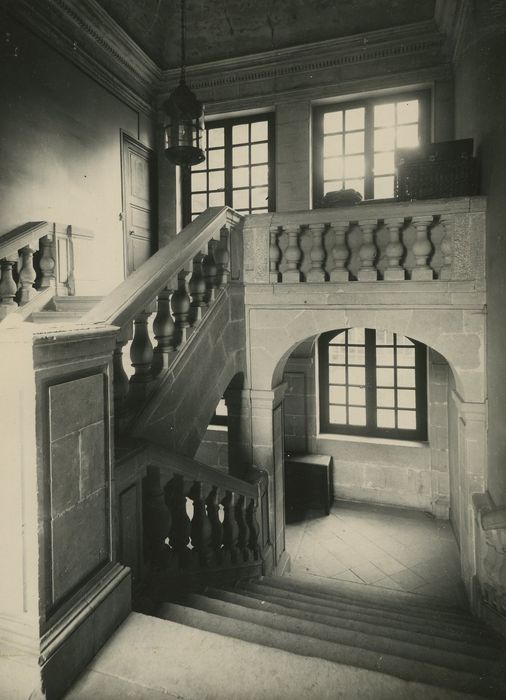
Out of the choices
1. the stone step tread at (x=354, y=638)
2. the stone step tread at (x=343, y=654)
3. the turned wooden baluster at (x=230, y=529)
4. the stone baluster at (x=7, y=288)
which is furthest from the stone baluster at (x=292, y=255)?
the stone step tread at (x=343, y=654)

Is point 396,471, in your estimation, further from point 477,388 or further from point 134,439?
point 134,439

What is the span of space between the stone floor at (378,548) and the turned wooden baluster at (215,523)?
8.21ft

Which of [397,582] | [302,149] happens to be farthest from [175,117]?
[397,582]

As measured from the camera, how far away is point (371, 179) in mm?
7566

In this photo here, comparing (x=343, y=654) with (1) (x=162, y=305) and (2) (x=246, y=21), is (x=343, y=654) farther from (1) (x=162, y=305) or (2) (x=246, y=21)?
(2) (x=246, y=21)

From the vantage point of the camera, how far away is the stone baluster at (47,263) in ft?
17.6

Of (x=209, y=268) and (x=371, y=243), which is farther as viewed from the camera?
(x=371, y=243)

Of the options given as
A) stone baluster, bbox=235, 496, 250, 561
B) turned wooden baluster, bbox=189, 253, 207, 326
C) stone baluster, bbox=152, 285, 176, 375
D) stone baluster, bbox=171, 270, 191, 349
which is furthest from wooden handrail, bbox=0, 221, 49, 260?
stone baluster, bbox=235, 496, 250, 561

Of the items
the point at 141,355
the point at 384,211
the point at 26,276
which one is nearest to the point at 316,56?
the point at 384,211

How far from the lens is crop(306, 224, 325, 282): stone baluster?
4570mm

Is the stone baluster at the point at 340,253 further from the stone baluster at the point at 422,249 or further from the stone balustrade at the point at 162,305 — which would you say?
the stone balustrade at the point at 162,305

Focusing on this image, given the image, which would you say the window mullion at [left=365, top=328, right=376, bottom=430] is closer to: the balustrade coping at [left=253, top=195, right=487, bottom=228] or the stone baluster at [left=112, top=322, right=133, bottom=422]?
the balustrade coping at [left=253, top=195, right=487, bottom=228]

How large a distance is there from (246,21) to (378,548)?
8182 millimetres

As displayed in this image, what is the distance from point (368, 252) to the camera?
442 centimetres
